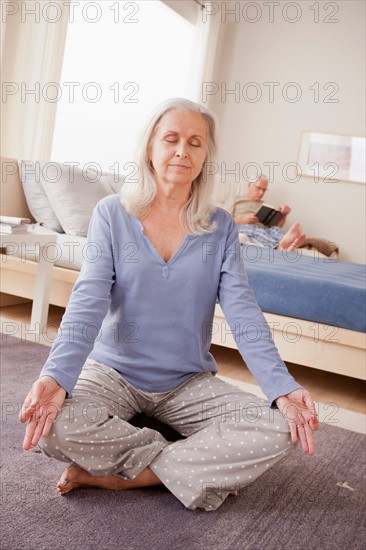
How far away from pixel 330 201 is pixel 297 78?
3.94 ft

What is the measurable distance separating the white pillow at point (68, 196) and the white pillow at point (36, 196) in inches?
1.8

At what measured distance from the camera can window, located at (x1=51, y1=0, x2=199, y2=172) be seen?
15.4ft

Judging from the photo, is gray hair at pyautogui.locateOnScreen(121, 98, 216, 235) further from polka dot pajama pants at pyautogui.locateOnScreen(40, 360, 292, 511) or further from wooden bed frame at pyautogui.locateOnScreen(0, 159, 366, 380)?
wooden bed frame at pyautogui.locateOnScreen(0, 159, 366, 380)

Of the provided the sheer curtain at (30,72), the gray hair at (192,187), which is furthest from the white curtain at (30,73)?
the gray hair at (192,187)

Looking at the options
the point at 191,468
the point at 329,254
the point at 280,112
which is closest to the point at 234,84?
the point at 280,112

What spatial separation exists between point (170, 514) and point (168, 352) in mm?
415

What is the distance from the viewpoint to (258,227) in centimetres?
504

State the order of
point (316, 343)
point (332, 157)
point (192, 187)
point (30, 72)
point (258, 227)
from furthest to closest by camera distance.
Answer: point (332, 157) < point (258, 227) < point (30, 72) < point (316, 343) < point (192, 187)

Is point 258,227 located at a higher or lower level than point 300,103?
lower

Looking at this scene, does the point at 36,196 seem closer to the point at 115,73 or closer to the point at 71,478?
the point at 115,73

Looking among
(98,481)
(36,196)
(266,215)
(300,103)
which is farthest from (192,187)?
(300,103)

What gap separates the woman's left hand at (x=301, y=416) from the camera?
1.51 meters

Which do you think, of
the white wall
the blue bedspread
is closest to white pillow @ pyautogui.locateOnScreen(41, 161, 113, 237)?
the blue bedspread

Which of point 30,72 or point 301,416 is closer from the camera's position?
point 301,416
